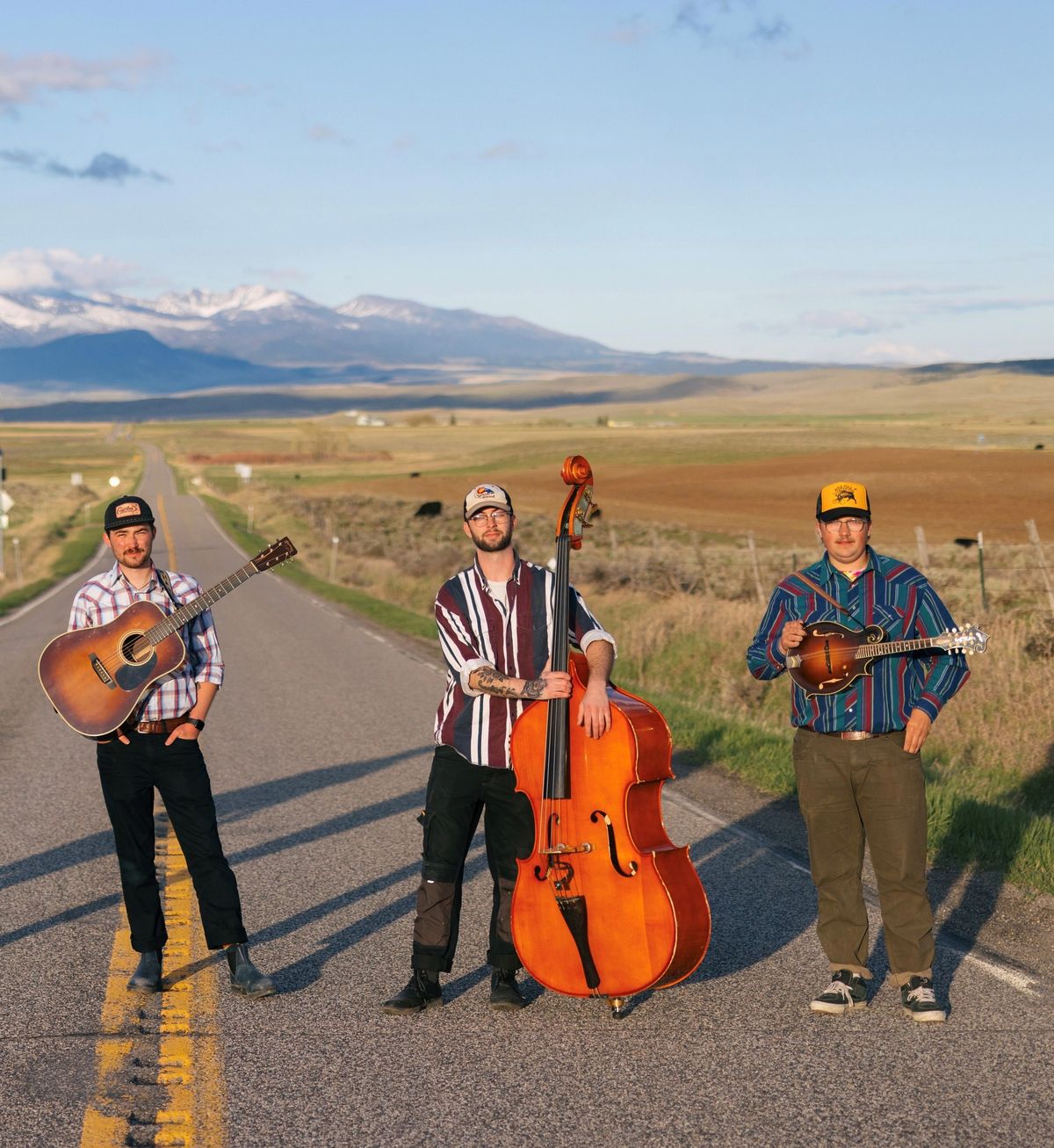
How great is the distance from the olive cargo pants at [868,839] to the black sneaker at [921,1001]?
4cm

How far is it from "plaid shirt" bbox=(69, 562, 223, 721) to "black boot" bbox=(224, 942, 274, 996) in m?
0.99

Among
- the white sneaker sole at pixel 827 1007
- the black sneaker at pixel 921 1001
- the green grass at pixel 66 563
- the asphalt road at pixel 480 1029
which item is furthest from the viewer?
the green grass at pixel 66 563

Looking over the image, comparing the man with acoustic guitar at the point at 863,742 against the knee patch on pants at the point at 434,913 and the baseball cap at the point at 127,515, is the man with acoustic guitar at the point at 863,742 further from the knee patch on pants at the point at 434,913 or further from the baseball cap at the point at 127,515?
the baseball cap at the point at 127,515

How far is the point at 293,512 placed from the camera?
6444 centimetres

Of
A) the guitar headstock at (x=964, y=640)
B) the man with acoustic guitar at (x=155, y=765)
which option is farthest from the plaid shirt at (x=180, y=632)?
the guitar headstock at (x=964, y=640)

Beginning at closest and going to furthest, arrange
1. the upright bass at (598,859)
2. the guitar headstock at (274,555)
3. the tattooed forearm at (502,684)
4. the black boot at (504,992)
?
the upright bass at (598,859) < the tattooed forearm at (502,684) < the black boot at (504,992) < the guitar headstock at (274,555)

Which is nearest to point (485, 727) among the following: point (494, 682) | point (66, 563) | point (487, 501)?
point (494, 682)

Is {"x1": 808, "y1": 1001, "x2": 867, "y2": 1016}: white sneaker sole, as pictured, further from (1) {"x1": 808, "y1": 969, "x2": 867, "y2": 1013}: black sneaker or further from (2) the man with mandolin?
(2) the man with mandolin

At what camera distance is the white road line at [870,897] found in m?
5.77

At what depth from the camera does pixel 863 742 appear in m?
5.58

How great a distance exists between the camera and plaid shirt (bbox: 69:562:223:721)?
5801 millimetres

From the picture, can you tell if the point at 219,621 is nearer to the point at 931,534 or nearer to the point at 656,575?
the point at 656,575

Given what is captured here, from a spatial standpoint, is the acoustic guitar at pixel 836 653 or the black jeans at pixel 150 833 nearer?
the acoustic guitar at pixel 836 653

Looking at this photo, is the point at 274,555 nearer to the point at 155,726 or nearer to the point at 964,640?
the point at 155,726
